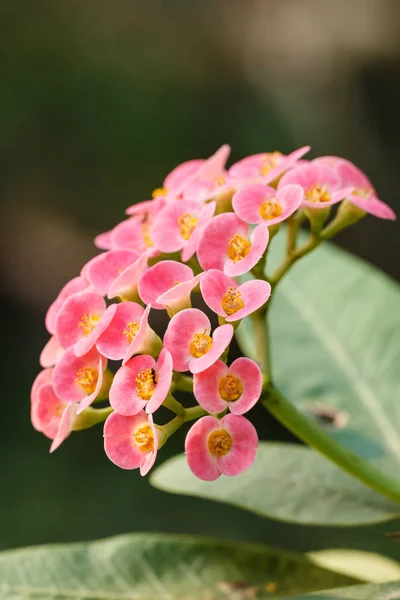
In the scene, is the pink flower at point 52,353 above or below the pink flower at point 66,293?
below

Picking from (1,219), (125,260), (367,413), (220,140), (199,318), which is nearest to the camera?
(199,318)

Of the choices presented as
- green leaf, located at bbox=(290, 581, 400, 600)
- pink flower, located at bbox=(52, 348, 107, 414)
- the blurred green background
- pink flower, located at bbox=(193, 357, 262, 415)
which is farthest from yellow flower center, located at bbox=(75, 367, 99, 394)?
the blurred green background

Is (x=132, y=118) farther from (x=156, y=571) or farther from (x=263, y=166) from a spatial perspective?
(x=156, y=571)

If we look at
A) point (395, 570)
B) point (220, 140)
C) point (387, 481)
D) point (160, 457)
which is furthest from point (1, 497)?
point (387, 481)

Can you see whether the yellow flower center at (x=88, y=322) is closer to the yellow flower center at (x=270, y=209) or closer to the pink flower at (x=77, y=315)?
the pink flower at (x=77, y=315)

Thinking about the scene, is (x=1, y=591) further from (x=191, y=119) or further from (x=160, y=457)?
(x=191, y=119)

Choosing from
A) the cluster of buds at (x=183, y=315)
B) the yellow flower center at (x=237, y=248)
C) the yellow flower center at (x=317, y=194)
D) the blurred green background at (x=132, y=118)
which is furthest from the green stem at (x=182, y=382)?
the blurred green background at (x=132, y=118)
